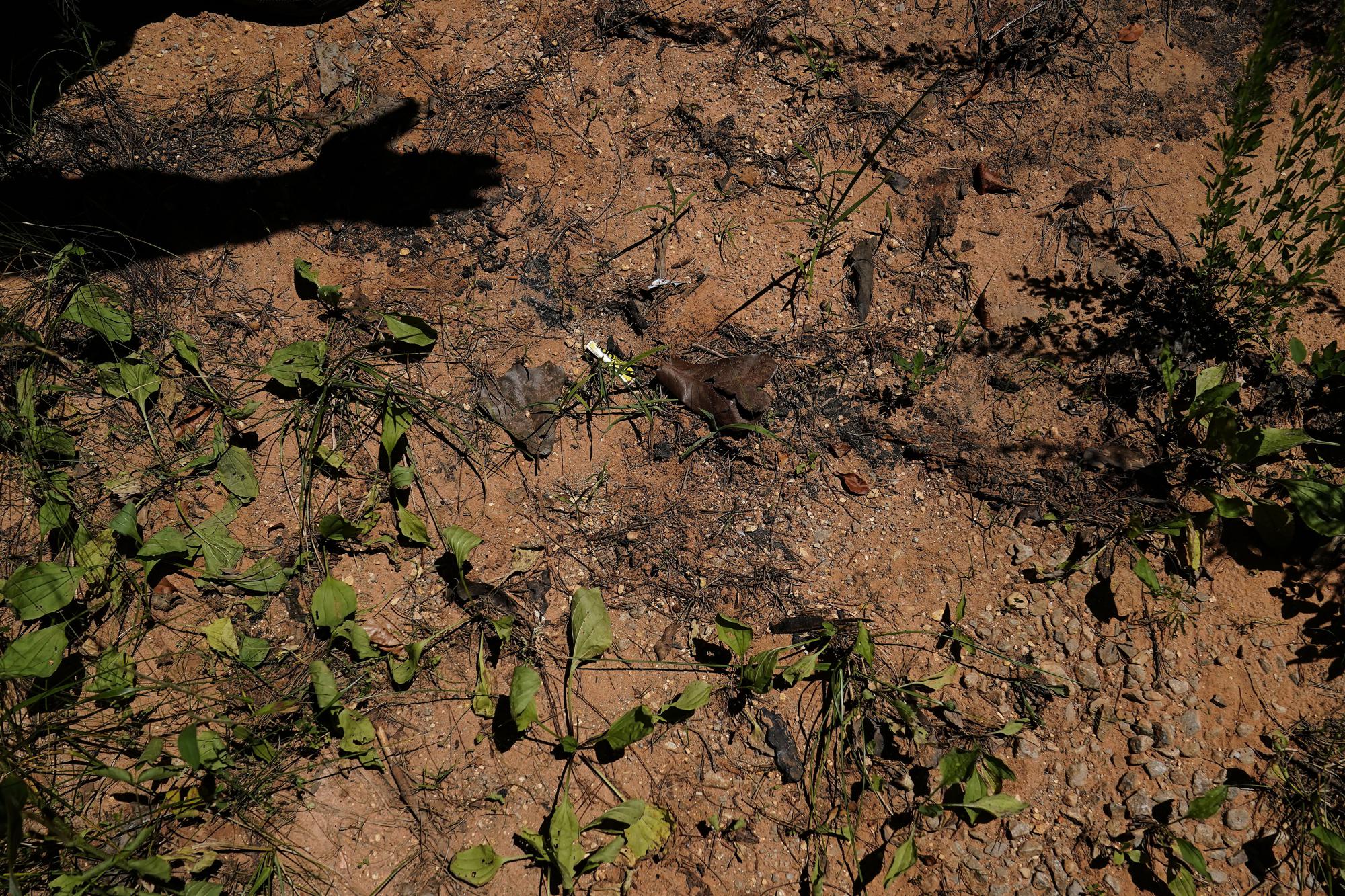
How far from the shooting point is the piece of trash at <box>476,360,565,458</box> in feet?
9.84

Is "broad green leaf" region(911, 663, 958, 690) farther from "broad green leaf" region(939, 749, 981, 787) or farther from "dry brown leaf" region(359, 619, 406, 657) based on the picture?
"dry brown leaf" region(359, 619, 406, 657)

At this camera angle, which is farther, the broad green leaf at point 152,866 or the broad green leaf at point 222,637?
the broad green leaf at point 222,637

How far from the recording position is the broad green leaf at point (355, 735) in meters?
2.62

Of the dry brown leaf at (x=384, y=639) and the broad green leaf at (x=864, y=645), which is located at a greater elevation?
the broad green leaf at (x=864, y=645)

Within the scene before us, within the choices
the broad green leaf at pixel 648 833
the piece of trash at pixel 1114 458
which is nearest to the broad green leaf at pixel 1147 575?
the piece of trash at pixel 1114 458

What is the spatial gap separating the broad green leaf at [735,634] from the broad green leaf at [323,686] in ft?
4.01

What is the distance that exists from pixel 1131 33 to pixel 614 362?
2.69 m

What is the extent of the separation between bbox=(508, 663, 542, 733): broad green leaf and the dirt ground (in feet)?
0.43

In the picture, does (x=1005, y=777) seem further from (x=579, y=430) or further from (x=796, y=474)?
(x=579, y=430)

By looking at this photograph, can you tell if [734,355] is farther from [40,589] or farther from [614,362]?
[40,589]

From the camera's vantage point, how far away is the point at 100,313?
2.99 metres

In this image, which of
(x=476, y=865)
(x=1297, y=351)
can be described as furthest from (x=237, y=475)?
(x=1297, y=351)

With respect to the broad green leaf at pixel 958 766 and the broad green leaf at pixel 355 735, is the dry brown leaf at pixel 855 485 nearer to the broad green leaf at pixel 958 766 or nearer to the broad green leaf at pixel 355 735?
the broad green leaf at pixel 958 766

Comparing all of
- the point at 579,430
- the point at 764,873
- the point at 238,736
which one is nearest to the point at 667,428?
the point at 579,430
